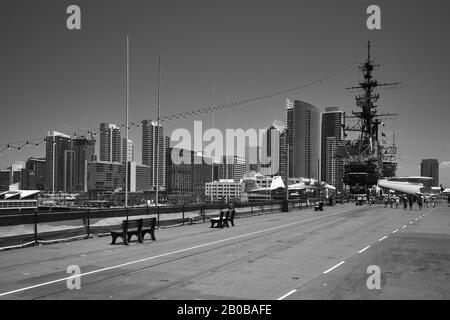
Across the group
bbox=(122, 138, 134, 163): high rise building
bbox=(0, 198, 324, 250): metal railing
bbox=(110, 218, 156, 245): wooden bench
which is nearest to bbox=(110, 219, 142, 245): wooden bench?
bbox=(110, 218, 156, 245): wooden bench

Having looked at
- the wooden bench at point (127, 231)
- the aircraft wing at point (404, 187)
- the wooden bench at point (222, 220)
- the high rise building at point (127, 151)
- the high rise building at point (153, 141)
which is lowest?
the aircraft wing at point (404, 187)

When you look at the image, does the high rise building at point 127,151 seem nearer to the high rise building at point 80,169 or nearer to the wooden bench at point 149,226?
the wooden bench at point 149,226

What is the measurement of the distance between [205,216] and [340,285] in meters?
20.5

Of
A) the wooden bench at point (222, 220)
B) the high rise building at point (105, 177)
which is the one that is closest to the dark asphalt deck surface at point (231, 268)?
the wooden bench at point (222, 220)

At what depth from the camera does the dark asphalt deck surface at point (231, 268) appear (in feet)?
31.4

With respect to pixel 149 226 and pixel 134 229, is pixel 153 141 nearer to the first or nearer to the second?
pixel 149 226

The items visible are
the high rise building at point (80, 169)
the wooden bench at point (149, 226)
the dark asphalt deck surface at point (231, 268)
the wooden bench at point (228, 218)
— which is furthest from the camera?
the high rise building at point (80, 169)

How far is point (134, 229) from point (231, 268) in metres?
8.39

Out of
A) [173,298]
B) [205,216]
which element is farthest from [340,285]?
[205,216]

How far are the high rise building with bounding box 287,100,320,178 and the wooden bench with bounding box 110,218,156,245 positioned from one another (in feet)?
355

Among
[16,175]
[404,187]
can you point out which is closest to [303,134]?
[404,187]

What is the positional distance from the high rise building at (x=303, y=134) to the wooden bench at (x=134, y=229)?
108328mm

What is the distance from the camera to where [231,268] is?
1263 centimetres

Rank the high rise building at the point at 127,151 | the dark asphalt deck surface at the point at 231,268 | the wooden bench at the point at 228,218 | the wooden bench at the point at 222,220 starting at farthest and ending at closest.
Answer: the high rise building at the point at 127,151
the wooden bench at the point at 228,218
the wooden bench at the point at 222,220
the dark asphalt deck surface at the point at 231,268
